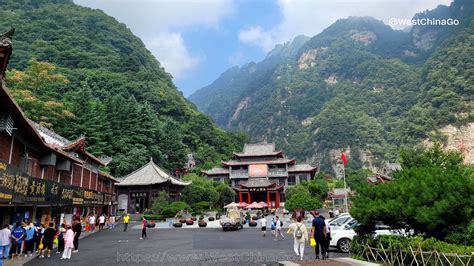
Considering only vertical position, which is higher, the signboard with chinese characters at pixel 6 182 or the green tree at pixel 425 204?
the signboard with chinese characters at pixel 6 182

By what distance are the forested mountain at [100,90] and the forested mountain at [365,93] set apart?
38.9 meters

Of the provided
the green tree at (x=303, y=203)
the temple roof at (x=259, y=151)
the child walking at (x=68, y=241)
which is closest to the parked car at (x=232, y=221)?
the green tree at (x=303, y=203)

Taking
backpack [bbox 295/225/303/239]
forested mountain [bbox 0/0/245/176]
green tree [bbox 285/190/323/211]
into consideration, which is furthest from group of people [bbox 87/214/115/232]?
backpack [bbox 295/225/303/239]

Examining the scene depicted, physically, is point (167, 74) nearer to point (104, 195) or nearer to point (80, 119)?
point (80, 119)

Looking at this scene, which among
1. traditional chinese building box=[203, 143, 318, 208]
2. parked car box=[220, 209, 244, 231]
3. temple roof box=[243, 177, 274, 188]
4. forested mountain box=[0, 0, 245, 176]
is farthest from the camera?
traditional chinese building box=[203, 143, 318, 208]

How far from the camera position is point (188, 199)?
137 feet

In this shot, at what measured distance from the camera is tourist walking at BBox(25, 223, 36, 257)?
13953 millimetres

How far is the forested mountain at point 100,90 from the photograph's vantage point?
167ft

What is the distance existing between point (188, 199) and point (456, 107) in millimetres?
78618

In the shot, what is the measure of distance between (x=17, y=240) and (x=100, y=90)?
64.4 metres

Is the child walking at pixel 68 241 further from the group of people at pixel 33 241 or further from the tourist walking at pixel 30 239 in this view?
the tourist walking at pixel 30 239

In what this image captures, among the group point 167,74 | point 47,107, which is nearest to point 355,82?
point 167,74

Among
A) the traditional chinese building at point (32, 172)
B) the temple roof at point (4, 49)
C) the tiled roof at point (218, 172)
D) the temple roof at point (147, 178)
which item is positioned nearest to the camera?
the temple roof at point (4, 49)

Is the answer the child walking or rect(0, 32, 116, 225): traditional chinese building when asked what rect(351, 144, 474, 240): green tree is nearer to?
the child walking
